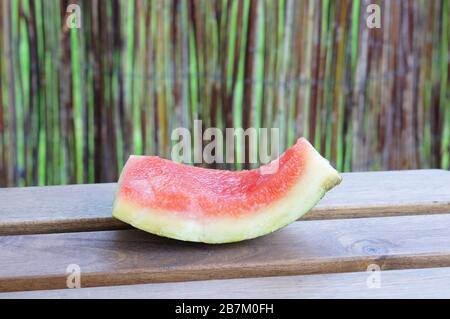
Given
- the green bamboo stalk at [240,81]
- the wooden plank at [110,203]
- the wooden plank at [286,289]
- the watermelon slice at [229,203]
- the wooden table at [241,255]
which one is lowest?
the wooden plank at [286,289]

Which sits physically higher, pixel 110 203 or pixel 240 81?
pixel 240 81

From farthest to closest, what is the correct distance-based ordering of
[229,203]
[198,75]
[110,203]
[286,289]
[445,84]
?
[445,84] < [198,75] < [110,203] < [229,203] < [286,289]

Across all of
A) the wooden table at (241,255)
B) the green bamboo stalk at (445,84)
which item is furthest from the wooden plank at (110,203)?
the green bamboo stalk at (445,84)

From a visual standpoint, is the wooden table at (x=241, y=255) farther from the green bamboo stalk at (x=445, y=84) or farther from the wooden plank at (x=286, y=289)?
the green bamboo stalk at (x=445, y=84)

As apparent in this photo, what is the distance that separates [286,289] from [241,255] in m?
0.12

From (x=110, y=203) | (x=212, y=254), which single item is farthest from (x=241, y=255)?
(x=110, y=203)

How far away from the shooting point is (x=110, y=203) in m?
1.27

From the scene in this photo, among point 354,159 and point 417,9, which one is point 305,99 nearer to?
point 354,159

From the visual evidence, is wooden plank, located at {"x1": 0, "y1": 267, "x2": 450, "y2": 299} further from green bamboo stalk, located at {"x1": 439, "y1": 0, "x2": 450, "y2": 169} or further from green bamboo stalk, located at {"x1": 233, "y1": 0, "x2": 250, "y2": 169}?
green bamboo stalk, located at {"x1": 439, "y1": 0, "x2": 450, "y2": 169}

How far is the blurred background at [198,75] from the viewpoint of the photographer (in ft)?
6.65

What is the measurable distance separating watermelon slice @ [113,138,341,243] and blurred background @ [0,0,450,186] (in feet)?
3.22

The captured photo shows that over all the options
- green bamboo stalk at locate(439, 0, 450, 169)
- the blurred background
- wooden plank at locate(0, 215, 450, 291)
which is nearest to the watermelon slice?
wooden plank at locate(0, 215, 450, 291)

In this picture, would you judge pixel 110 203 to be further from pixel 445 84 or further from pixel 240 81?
pixel 445 84

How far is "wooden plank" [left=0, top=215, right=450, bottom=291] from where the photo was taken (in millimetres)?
931
